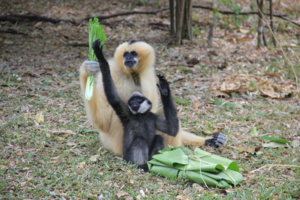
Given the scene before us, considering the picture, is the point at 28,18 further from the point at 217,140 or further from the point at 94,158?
the point at 217,140

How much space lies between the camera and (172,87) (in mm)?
8961

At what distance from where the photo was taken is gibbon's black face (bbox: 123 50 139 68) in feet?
19.4

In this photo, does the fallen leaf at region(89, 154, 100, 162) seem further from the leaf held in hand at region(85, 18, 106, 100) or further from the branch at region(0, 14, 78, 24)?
the branch at region(0, 14, 78, 24)

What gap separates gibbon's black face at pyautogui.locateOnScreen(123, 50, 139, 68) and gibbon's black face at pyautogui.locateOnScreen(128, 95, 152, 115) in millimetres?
598

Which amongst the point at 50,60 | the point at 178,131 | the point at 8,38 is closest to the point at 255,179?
the point at 178,131

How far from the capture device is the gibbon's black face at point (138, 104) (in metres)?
5.61

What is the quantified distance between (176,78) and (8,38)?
543cm

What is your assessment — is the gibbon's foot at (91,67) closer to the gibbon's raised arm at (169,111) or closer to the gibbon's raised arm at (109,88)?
the gibbon's raised arm at (109,88)

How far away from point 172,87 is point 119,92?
318 centimetres

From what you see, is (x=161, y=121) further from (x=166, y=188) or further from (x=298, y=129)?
(x=298, y=129)

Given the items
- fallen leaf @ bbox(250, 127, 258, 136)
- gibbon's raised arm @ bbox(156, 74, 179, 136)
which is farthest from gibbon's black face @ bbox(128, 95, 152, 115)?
fallen leaf @ bbox(250, 127, 258, 136)

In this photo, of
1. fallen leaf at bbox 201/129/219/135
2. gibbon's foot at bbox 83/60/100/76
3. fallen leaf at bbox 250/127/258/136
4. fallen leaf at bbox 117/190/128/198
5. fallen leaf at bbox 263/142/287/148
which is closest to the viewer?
fallen leaf at bbox 117/190/128/198

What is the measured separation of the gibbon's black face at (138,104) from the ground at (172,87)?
836 millimetres

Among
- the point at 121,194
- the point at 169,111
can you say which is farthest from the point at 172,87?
the point at 121,194
